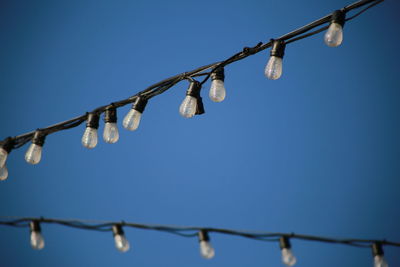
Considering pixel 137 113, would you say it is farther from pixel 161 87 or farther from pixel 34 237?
pixel 34 237

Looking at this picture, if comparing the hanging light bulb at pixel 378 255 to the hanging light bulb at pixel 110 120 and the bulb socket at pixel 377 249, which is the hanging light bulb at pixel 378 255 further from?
the hanging light bulb at pixel 110 120

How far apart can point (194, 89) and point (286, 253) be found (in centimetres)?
78

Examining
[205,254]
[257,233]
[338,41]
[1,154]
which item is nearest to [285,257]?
[257,233]

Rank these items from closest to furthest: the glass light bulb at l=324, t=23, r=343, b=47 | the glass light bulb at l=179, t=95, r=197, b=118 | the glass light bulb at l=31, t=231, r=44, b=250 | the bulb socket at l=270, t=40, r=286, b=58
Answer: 1. the glass light bulb at l=324, t=23, r=343, b=47
2. the bulb socket at l=270, t=40, r=286, b=58
3. the glass light bulb at l=179, t=95, r=197, b=118
4. the glass light bulb at l=31, t=231, r=44, b=250

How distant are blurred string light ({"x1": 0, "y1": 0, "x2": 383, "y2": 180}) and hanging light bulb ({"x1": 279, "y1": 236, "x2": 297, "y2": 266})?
0.64 m

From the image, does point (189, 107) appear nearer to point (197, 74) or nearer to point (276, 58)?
point (197, 74)

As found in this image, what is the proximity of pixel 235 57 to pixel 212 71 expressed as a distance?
0.12m

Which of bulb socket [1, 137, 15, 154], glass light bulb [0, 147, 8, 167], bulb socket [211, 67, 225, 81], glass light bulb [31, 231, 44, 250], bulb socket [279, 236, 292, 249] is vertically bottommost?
bulb socket [279, 236, 292, 249]

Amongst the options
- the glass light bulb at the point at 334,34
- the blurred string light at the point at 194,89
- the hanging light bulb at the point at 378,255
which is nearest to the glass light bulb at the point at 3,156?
the blurred string light at the point at 194,89

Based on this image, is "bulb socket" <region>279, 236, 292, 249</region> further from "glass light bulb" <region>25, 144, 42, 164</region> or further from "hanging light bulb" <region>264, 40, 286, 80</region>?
"glass light bulb" <region>25, 144, 42, 164</region>

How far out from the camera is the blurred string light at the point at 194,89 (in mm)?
1833

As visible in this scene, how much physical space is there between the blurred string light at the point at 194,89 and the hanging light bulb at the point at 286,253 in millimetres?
644

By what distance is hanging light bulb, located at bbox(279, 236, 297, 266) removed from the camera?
225 cm

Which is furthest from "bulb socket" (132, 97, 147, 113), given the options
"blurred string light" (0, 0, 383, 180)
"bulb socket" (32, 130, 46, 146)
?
"bulb socket" (32, 130, 46, 146)
